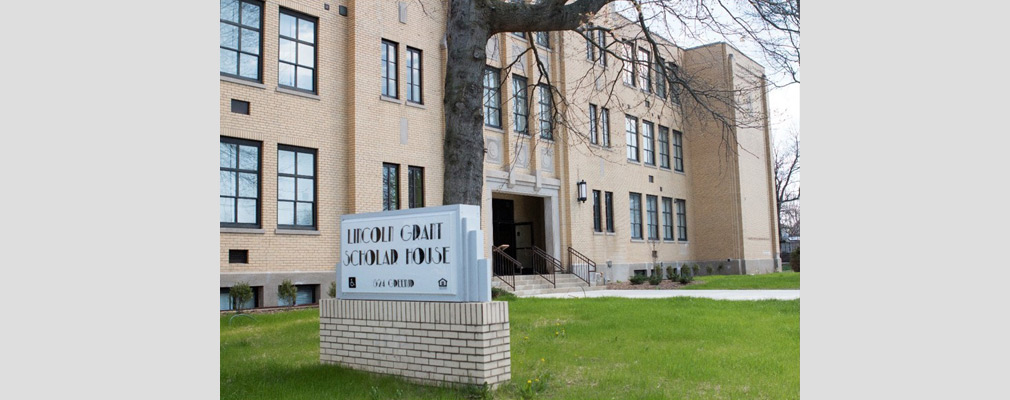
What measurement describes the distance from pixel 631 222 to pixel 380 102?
13.7 metres

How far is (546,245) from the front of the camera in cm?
2467

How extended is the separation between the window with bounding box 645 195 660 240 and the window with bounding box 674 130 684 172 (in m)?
2.84

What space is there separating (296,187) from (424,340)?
36.6ft

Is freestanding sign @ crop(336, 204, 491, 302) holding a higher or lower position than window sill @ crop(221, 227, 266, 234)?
lower

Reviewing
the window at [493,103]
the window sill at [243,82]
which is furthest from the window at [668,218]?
the window sill at [243,82]

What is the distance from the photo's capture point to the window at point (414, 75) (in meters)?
19.8

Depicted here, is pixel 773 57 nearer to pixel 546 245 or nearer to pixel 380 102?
pixel 380 102

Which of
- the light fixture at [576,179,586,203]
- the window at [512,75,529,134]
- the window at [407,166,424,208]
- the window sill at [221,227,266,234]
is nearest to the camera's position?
the window sill at [221,227,266,234]

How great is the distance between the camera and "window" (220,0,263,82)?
51.9 feet

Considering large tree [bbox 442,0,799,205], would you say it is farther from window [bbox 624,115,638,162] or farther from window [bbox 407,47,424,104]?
window [bbox 624,115,638,162]

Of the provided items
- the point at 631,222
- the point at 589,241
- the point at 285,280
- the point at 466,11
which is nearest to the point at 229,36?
the point at 285,280

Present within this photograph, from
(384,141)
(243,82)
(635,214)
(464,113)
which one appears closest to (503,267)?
(384,141)

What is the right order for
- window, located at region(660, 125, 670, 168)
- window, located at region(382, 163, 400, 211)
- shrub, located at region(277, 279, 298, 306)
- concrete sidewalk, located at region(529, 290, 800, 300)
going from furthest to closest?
window, located at region(660, 125, 670, 168) → window, located at region(382, 163, 400, 211) → shrub, located at region(277, 279, 298, 306) → concrete sidewalk, located at region(529, 290, 800, 300)

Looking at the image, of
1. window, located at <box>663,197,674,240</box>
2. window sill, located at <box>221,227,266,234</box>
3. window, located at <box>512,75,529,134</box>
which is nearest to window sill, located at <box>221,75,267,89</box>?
window sill, located at <box>221,227,266,234</box>
